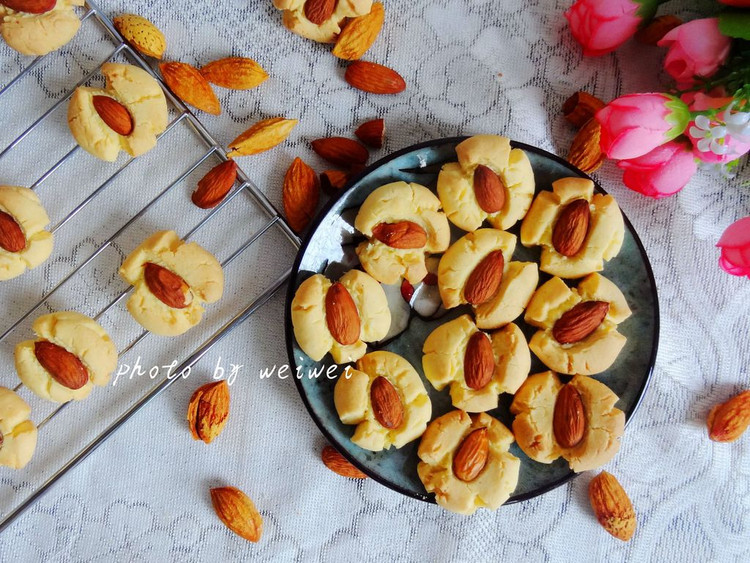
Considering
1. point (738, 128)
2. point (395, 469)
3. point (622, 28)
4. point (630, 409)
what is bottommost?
point (630, 409)

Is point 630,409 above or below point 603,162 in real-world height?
below

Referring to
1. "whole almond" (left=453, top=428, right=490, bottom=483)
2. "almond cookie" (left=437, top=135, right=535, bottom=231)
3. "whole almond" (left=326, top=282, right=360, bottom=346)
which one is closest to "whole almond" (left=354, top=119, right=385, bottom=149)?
"almond cookie" (left=437, top=135, right=535, bottom=231)

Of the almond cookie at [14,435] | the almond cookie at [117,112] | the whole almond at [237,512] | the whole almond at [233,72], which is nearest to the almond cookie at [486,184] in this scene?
the whole almond at [233,72]

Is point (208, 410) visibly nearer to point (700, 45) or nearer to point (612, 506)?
point (612, 506)

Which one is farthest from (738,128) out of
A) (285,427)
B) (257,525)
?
(257,525)

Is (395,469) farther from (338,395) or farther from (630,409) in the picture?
(630,409)

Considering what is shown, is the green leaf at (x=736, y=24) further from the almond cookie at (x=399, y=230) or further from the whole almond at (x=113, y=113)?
the whole almond at (x=113, y=113)

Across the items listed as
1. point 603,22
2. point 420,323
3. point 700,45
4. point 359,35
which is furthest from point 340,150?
point 700,45

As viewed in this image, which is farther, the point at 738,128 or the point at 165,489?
the point at 165,489
